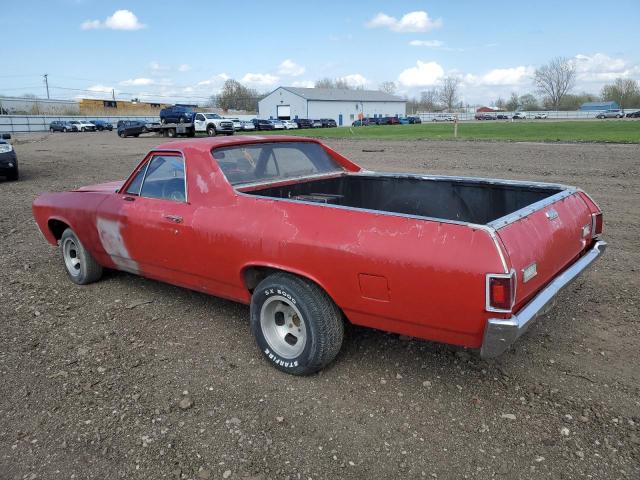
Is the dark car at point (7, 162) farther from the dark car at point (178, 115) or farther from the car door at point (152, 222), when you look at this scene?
the dark car at point (178, 115)

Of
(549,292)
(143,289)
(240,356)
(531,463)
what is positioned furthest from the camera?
(143,289)

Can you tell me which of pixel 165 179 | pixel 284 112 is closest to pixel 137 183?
pixel 165 179

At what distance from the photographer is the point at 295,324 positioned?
344 centimetres

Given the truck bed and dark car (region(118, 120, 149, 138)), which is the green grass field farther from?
the truck bed

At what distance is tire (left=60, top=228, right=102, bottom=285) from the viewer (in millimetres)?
5031

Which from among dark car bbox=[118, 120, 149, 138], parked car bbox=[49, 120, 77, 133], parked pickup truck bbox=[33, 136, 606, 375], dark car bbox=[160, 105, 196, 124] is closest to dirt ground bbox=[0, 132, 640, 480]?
parked pickup truck bbox=[33, 136, 606, 375]

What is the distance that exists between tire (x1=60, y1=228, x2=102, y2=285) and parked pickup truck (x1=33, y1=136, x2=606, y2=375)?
14mm

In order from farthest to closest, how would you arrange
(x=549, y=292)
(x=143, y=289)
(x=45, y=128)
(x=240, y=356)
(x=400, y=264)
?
(x=45, y=128), (x=143, y=289), (x=240, y=356), (x=549, y=292), (x=400, y=264)

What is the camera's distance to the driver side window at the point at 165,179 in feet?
13.3

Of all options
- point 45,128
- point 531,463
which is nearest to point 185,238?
point 531,463

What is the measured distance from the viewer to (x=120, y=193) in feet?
14.8

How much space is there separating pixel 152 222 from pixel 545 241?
9.41ft

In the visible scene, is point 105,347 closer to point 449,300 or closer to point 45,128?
point 449,300

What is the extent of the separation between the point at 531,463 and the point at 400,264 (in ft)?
3.82
